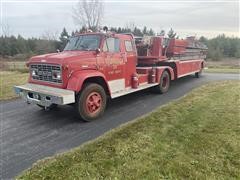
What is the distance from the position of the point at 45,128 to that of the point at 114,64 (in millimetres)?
2562

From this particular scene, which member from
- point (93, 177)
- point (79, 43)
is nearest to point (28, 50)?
point (79, 43)

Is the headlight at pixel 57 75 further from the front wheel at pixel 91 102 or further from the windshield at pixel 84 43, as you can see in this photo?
the windshield at pixel 84 43

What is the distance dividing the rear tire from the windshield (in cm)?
336

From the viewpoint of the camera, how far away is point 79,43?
22.6 ft

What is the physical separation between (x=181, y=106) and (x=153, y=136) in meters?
2.44

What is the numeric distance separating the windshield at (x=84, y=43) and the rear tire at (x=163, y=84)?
3.36 meters

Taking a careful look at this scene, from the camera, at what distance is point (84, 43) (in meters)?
6.79

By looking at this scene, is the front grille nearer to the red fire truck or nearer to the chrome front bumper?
the red fire truck

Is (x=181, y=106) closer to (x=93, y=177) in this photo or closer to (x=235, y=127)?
(x=235, y=127)

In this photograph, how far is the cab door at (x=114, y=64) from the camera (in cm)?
660

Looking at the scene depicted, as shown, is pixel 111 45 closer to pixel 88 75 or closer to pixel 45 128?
pixel 88 75

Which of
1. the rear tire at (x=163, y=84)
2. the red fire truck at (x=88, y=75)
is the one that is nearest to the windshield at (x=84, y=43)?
the red fire truck at (x=88, y=75)

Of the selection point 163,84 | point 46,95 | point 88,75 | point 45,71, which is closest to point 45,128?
point 46,95

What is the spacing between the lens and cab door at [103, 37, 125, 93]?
6603mm
